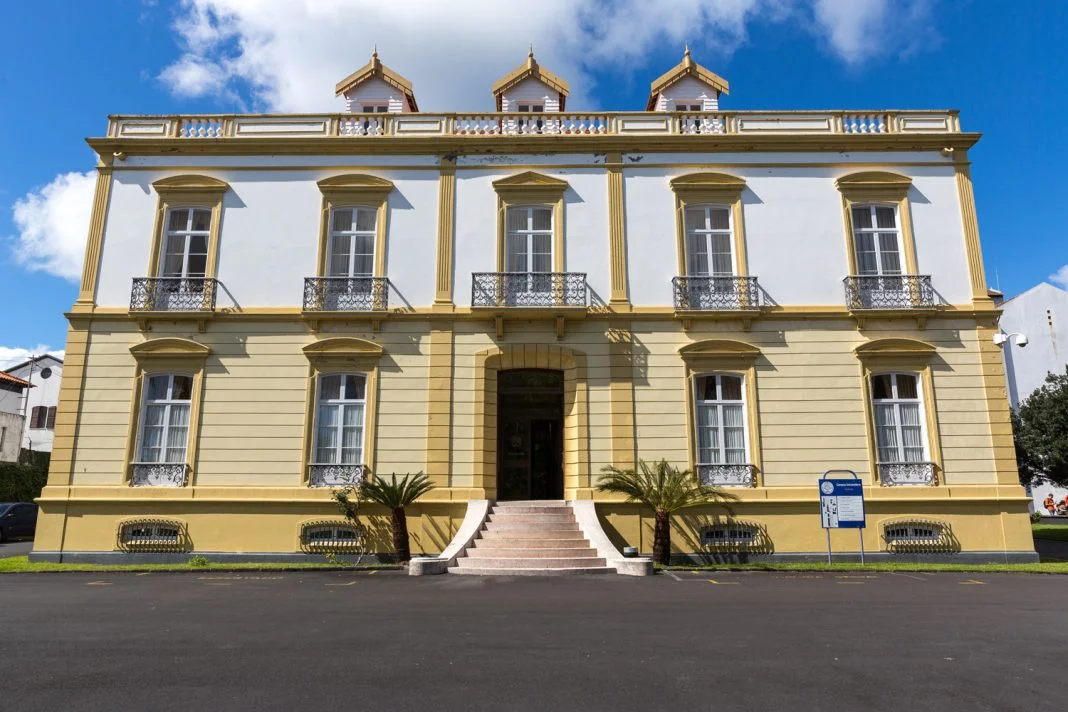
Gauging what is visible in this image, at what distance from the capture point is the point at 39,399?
40500mm

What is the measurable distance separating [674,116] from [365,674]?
1568 cm

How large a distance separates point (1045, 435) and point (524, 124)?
2006cm

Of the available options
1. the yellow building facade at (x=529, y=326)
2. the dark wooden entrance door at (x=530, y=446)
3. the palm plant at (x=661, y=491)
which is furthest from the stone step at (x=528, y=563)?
the dark wooden entrance door at (x=530, y=446)

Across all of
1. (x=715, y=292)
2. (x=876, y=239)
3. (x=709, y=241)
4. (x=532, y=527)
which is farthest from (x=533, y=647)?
(x=876, y=239)

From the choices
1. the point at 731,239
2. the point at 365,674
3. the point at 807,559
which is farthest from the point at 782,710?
the point at 731,239

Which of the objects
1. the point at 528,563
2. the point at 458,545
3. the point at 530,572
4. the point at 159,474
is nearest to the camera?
the point at 530,572

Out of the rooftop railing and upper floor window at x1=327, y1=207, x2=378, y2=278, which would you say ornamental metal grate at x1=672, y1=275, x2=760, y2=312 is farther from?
upper floor window at x1=327, y1=207, x2=378, y2=278

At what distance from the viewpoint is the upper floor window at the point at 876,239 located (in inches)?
659

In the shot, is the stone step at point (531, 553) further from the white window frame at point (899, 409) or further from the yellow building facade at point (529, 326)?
the white window frame at point (899, 409)

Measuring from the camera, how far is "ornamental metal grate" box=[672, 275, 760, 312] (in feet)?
53.4

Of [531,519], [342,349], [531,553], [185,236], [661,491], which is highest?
[185,236]

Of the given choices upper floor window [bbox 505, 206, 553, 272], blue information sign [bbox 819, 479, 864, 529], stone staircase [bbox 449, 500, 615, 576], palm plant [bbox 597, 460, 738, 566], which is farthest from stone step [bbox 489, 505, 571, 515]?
upper floor window [bbox 505, 206, 553, 272]

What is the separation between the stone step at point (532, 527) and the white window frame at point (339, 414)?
3.61m

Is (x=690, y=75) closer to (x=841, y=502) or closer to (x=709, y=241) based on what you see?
(x=709, y=241)
